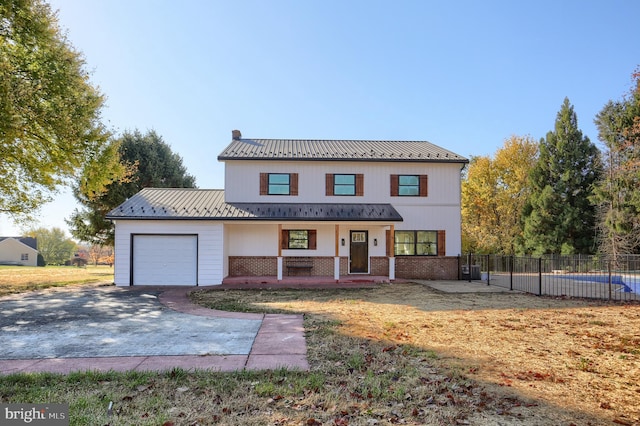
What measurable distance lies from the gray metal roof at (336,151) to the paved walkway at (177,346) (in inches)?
401

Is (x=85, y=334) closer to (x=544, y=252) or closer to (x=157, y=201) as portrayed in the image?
(x=157, y=201)

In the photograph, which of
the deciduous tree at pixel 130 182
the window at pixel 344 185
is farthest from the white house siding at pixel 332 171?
the deciduous tree at pixel 130 182

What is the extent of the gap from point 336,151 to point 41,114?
12.7 meters

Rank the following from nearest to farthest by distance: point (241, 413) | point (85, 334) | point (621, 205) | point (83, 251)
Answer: point (241, 413)
point (85, 334)
point (621, 205)
point (83, 251)

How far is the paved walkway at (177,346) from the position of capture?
16.5 feet

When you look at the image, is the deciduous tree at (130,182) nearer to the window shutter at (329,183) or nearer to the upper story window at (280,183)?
the upper story window at (280,183)

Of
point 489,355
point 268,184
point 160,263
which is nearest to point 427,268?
point 268,184

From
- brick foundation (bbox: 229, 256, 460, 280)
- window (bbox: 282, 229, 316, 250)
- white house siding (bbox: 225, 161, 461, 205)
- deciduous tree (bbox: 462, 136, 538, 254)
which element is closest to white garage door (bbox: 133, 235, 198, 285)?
brick foundation (bbox: 229, 256, 460, 280)

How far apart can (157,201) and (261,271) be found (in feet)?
19.9

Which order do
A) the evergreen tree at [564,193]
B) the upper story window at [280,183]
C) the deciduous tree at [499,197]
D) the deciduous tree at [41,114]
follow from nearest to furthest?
the deciduous tree at [41,114] → the upper story window at [280,183] → the evergreen tree at [564,193] → the deciduous tree at [499,197]

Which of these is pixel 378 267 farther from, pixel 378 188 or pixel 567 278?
pixel 567 278

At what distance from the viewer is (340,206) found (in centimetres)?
1716

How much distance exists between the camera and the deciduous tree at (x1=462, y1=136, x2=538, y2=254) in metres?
31.3

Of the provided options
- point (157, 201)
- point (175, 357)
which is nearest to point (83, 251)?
point (157, 201)
